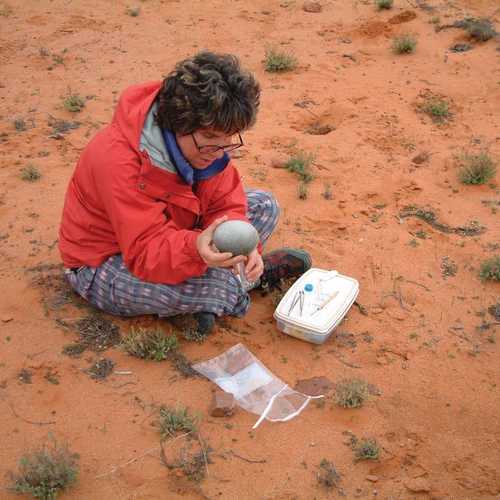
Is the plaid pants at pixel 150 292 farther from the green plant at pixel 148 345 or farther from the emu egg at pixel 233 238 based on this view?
the emu egg at pixel 233 238

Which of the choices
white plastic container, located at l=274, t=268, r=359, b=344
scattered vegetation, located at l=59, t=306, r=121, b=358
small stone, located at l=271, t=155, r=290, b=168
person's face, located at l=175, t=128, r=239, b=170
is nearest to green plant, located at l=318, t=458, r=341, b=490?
white plastic container, located at l=274, t=268, r=359, b=344

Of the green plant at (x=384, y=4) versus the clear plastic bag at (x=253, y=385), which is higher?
the green plant at (x=384, y=4)

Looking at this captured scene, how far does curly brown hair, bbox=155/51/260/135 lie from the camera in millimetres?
2178

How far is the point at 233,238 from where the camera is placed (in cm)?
224

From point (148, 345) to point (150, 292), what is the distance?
0.86 feet

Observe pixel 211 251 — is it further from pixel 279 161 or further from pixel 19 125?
pixel 19 125

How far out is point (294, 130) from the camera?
500 cm

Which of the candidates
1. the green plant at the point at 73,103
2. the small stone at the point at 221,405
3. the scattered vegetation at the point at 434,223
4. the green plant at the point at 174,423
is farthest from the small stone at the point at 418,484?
the green plant at the point at 73,103

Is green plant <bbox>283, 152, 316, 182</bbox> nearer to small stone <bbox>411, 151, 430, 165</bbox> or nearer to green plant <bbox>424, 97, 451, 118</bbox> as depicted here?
small stone <bbox>411, 151, 430, 165</bbox>

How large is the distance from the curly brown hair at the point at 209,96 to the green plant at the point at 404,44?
471 cm

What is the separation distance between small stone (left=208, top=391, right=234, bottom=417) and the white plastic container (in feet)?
1.97

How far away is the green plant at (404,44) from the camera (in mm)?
6340

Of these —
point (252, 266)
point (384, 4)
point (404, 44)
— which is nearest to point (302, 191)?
point (252, 266)

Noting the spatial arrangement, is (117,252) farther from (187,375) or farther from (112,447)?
(112,447)
